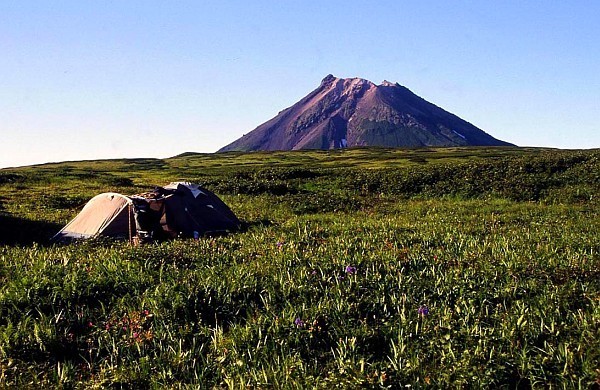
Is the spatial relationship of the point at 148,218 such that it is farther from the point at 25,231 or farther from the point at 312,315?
the point at 312,315

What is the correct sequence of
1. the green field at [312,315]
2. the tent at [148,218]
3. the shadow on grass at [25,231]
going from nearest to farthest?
the green field at [312,315] < the shadow on grass at [25,231] < the tent at [148,218]

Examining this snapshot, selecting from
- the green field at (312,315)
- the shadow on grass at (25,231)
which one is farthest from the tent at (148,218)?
the green field at (312,315)

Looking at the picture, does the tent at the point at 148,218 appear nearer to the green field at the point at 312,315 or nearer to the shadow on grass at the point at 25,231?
the shadow on grass at the point at 25,231

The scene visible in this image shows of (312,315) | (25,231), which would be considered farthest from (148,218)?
(312,315)

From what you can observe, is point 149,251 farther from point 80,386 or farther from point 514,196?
point 514,196

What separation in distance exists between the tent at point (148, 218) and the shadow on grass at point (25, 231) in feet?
2.35

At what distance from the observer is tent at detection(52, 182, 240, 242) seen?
51.3 ft

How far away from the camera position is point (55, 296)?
Answer: 6980mm

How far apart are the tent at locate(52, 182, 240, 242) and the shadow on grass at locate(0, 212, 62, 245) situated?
0.72m

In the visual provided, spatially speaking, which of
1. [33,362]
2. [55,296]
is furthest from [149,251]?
[33,362]

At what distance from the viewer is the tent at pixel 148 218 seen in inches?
616

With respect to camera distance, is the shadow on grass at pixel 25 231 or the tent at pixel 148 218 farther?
the tent at pixel 148 218

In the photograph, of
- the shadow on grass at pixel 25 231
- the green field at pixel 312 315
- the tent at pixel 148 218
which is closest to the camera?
the green field at pixel 312 315

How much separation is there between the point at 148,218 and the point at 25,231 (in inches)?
→ 181
